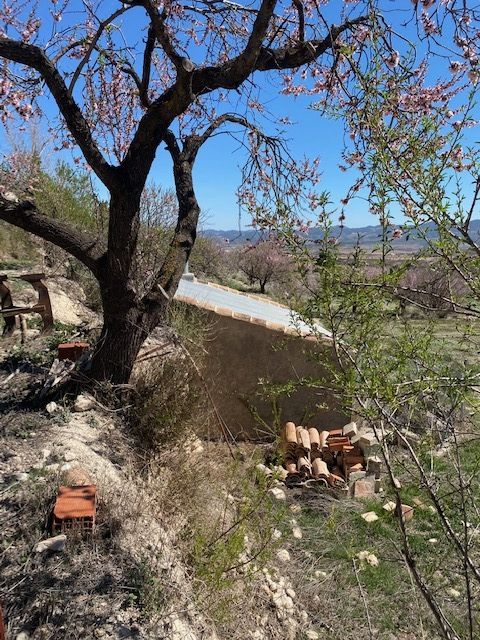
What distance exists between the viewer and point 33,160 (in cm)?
1163

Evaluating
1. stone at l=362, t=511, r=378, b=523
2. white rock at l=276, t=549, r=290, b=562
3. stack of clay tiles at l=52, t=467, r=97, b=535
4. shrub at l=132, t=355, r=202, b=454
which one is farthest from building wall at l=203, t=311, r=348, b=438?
stack of clay tiles at l=52, t=467, r=97, b=535

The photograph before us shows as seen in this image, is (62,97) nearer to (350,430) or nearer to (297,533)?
(297,533)

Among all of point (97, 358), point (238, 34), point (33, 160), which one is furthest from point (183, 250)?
point (33, 160)

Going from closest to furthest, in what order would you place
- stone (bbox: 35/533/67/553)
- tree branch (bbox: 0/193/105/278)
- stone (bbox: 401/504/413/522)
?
1. stone (bbox: 35/533/67/553)
2. tree branch (bbox: 0/193/105/278)
3. stone (bbox: 401/504/413/522)

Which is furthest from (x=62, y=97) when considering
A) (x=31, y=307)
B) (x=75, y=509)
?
(x=75, y=509)

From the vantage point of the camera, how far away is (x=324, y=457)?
6164 mm

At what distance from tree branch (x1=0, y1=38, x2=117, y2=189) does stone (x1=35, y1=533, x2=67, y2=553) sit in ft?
9.10

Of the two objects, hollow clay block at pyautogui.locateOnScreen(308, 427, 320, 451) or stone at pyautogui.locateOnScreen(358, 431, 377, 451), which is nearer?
stone at pyautogui.locateOnScreen(358, 431, 377, 451)

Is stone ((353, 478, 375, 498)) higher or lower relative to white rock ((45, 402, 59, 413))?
lower

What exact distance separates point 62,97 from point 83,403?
2593 millimetres

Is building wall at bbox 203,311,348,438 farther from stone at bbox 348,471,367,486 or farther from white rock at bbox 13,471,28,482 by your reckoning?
white rock at bbox 13,471,28,482

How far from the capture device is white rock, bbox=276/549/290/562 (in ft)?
13.9

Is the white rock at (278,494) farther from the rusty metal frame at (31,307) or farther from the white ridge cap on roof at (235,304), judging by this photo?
the rusty metal frame at (31,307)

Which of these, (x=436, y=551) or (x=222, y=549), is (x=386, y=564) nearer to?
(x=436, y=551)
